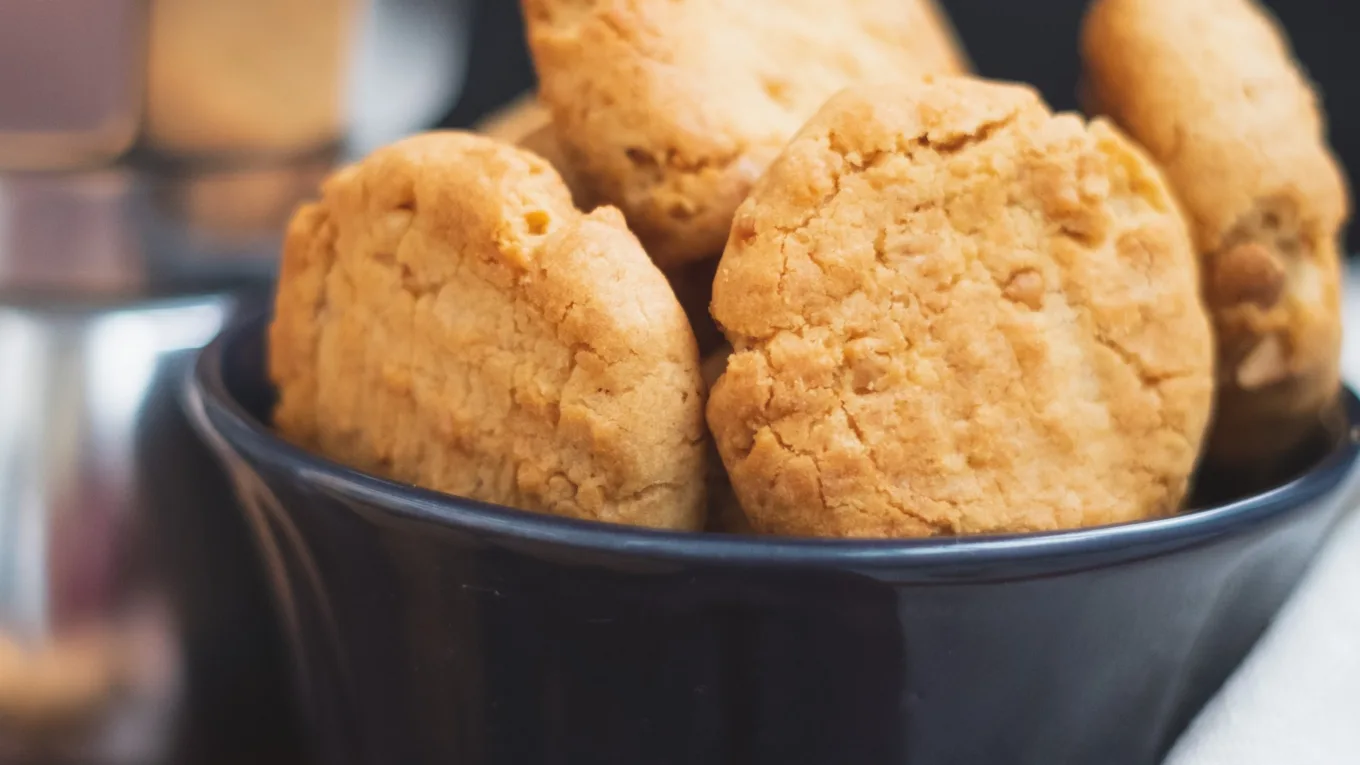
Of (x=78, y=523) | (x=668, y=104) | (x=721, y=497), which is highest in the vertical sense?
(x=668, y=104)

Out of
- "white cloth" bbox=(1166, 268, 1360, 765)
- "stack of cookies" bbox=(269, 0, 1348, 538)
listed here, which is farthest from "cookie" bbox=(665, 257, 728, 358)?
"white cloth" bbox=(1166, 268, 1360, 765)

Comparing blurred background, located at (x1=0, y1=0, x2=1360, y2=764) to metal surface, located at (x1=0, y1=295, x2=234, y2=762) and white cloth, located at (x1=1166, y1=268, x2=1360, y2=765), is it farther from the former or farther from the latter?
white cloth, located at (x1=1166, y1=268, x2=1360, y2=765)

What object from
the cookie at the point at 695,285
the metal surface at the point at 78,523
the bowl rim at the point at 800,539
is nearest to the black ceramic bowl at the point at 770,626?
the bowl rim at the point at 800,539

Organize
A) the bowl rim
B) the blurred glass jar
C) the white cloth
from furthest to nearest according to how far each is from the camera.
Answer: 1. the blurred glass jar
2. the white cloth
3. the bowl rim

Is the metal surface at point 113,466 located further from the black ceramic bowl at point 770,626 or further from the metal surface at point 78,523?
the black ceramic bowl at point 770,626

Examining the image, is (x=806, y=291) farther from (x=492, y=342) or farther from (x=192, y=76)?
(x=192, y=76)

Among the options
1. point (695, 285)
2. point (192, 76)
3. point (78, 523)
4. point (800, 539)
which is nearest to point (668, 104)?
point (695, 285)
